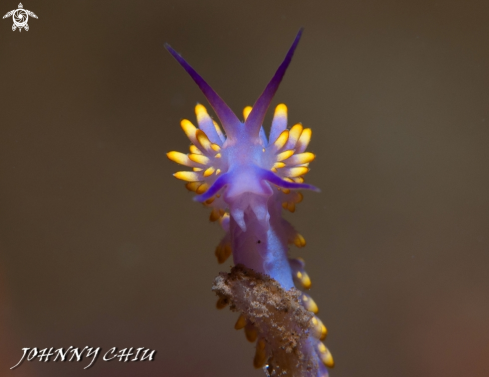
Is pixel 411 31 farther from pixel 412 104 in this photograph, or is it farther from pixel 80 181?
pixel 80 181

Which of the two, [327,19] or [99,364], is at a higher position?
[327,19]

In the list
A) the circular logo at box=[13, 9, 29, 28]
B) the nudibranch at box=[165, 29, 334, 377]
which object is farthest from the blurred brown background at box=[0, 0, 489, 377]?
the nudibranch at box=[165, 29, 334, 377]

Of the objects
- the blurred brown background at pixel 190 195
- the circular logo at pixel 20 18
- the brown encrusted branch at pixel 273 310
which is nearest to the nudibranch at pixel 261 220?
the brown encrusted branch at pixel 273 310

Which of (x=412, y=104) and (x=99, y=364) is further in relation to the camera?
(x=412, y=104)

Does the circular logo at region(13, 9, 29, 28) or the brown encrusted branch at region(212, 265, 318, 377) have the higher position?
the circular logo at region(13, 9, 29, 28)

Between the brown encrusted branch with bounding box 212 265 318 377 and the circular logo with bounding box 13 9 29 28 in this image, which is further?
the circular logo with bounding box 13 9 29 28

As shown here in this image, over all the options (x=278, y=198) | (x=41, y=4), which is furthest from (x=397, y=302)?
(x=41, y=4)

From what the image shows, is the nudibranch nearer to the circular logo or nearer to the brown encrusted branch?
the brown encrusted branch
